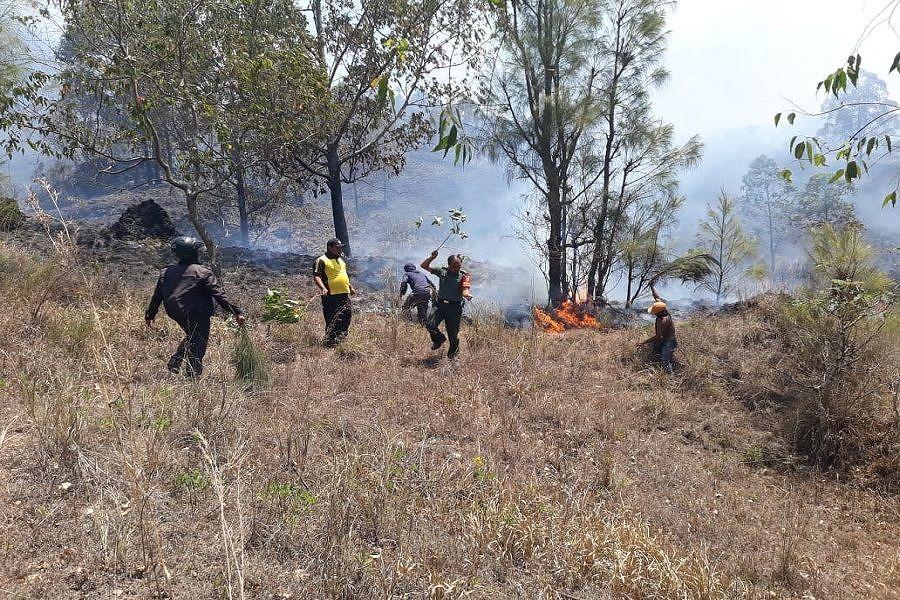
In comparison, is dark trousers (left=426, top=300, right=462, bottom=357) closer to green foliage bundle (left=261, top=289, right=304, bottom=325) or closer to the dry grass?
the dry grass

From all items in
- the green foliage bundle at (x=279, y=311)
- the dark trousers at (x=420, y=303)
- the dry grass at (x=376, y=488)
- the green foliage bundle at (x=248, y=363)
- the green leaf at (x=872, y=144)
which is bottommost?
the dry grass at (x=376, y=488)

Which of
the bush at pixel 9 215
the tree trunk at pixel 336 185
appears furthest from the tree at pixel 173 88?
the bush at pixel 9 215

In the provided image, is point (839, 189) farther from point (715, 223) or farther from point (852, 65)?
point (852, 65)

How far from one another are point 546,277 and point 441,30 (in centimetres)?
730

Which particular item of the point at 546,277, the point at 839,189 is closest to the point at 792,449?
the point at 546,277

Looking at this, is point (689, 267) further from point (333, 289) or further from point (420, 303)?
point (333, 289)

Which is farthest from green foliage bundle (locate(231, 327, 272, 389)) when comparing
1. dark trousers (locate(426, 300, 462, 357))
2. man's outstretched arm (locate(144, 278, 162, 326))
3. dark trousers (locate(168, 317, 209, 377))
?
dark trousers (locate(426, 300, 462, 357))

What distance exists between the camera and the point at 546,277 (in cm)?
1451

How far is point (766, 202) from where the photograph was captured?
4322 centimetres

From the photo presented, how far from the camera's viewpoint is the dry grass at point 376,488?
2.30 metres

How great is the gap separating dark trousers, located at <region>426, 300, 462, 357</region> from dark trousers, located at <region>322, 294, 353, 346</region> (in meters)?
1.21

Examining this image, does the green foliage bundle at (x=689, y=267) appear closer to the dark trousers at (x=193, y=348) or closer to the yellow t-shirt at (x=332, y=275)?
the yellow t-shirt at (x=332, y=275)

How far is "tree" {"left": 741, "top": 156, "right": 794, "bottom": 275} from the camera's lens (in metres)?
41.8

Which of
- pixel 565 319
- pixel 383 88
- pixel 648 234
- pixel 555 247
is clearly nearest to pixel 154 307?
pixel 383 88
